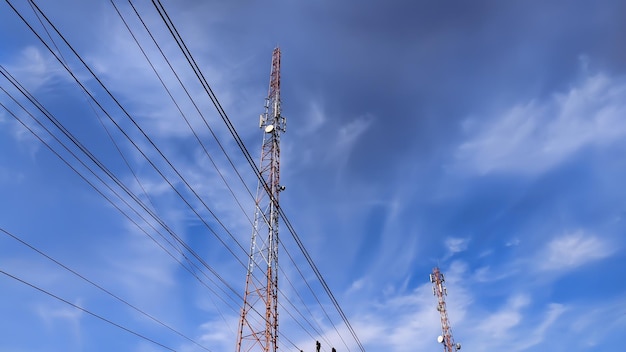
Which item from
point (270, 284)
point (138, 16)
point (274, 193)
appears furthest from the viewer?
point (274, 193)

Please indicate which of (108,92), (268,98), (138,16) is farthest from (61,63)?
(268,98)

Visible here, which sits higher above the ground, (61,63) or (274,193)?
(274,193)

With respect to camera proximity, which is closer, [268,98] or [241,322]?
[241,322]

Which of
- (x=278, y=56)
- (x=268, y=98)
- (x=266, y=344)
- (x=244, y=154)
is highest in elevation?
(x=278, y=56)

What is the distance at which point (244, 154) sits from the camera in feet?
54.7

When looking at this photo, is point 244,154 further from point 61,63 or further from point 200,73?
point 61,63

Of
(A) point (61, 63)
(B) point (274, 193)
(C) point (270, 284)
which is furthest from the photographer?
(B) point (274, 193)

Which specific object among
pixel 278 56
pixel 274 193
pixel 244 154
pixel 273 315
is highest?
pixel 278 56

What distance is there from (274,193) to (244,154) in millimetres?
18143

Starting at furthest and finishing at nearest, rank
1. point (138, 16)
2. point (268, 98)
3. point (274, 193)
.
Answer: point (268, 98), point (274, 193), point (138, 16)

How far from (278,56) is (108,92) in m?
28.0

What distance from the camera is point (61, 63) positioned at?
13.1m

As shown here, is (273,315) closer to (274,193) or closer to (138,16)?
(274,193)

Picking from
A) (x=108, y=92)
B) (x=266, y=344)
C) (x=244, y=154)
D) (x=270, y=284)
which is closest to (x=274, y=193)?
(x=270, y=284)
